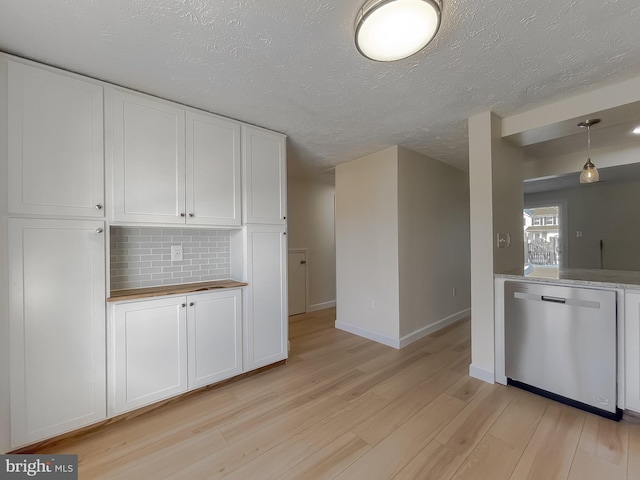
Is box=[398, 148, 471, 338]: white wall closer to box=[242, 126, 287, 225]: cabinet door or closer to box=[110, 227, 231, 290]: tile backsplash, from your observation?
box=[242, 126, 287, 225]: cabinet door

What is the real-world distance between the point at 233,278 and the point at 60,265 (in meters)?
1.25

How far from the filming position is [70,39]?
1412 mm

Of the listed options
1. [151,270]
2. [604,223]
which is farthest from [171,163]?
[604,223]

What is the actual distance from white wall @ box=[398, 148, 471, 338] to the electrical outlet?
2.28 metres

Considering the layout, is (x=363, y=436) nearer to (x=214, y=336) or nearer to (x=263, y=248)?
(x=214, y=336)

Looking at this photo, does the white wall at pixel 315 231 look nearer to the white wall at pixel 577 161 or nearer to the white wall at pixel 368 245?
the white wall at pixel 368 245

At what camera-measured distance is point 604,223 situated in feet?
15.8

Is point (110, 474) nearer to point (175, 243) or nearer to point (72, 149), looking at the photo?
point (175, 243)

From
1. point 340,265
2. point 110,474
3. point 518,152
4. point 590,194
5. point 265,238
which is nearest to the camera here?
point 110,474

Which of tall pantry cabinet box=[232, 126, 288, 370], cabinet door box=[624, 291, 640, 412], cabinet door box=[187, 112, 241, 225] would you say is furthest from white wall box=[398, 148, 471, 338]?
cabinet door box=[187, 112, 241, 225]

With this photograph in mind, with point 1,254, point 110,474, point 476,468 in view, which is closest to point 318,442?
point 476,468

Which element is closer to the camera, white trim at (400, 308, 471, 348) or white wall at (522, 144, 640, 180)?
white wall at (522, 144, 640, 180)

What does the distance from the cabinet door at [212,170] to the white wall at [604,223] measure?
6225 millimetres

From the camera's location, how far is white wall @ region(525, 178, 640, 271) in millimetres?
4562
